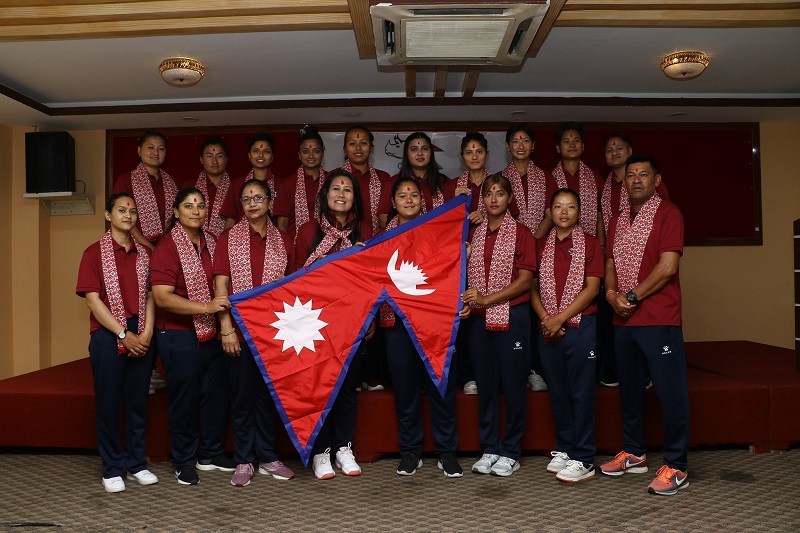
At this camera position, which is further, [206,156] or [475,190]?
[206,156]

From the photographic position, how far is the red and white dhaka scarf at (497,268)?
355cm

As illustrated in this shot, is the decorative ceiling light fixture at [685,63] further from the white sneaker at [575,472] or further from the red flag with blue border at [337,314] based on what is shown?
the white sneaker at [575,472]

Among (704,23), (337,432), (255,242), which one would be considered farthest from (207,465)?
(704,23)

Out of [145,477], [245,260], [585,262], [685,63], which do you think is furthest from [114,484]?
[685,63]

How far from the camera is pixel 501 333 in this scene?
359 cm

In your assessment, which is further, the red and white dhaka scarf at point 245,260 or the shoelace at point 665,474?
the red and white dhaka scarf at point 245,260

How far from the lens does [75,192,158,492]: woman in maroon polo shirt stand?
3402 millimetres

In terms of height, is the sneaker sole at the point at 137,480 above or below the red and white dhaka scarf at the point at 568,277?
below

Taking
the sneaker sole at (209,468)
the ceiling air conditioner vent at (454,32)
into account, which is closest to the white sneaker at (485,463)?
the sneaker sole at (209,468)

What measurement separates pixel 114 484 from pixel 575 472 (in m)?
2.20

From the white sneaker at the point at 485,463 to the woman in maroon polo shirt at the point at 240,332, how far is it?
93cm

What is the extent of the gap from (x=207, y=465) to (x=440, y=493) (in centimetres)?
125

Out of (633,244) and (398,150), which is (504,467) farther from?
(398,150)

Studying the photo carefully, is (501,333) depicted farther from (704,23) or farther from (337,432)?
(704,23)
